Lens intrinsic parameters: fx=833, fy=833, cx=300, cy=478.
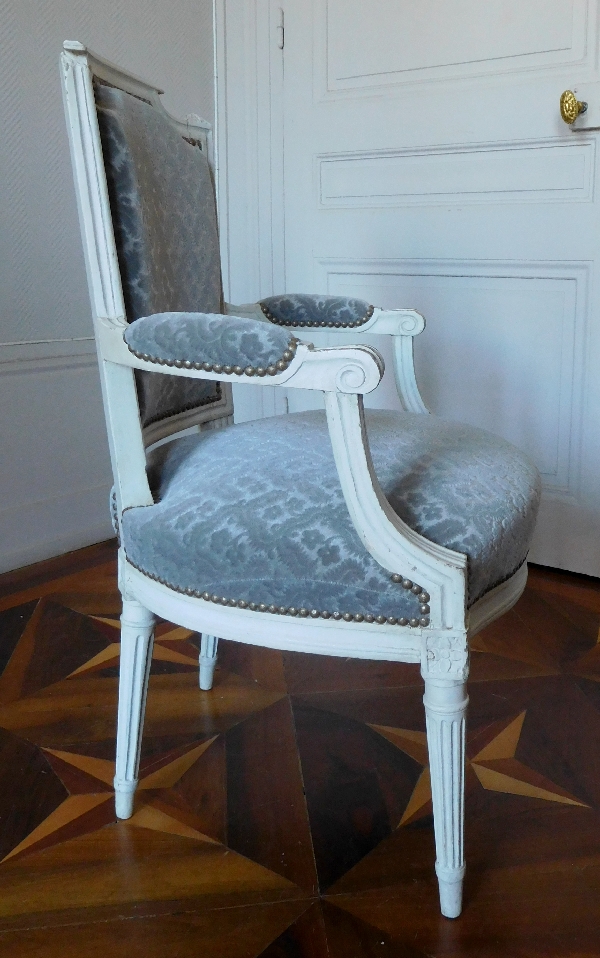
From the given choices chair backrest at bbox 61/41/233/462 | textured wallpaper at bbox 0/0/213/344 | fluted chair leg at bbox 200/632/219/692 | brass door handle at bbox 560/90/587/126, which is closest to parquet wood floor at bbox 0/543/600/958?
fluted chair leg at bbox 200/632/219/692

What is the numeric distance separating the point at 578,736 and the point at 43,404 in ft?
4.33

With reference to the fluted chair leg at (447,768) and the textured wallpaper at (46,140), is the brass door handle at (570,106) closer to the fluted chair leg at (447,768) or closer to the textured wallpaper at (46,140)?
the textured wallpaper at (46,140)

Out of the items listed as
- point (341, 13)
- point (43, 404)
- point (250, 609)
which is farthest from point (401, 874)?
point (341, 13)

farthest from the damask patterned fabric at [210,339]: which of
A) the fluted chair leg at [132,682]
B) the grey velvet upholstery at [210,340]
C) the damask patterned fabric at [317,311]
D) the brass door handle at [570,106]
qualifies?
the brass door handle at [570,106]

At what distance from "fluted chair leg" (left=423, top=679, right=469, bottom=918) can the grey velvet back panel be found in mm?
438

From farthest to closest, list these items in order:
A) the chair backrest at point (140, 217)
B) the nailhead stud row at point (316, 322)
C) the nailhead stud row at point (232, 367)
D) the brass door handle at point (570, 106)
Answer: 1. the brass door handle at point (570, 106)
2. the nailhead stud row at point (316, 322)
3. the chair backrest at point (140, 217)
4. the nailhead stud row at point (232, 367)

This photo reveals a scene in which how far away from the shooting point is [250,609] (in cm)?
76

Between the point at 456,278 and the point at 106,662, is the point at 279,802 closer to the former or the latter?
the point at 106,662

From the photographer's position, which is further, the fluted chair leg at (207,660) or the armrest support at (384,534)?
the fluted chair leg at (207,660)

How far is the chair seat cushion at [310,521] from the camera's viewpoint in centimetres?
72

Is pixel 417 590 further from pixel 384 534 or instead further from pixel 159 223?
pixel 159 223

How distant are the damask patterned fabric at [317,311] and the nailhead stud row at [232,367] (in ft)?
1.37

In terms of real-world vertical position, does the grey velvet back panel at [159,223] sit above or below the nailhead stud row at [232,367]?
above

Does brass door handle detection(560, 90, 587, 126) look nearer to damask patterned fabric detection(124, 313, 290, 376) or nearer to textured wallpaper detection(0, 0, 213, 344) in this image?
textured wallpaper detection(0, 0, 213, 344)
